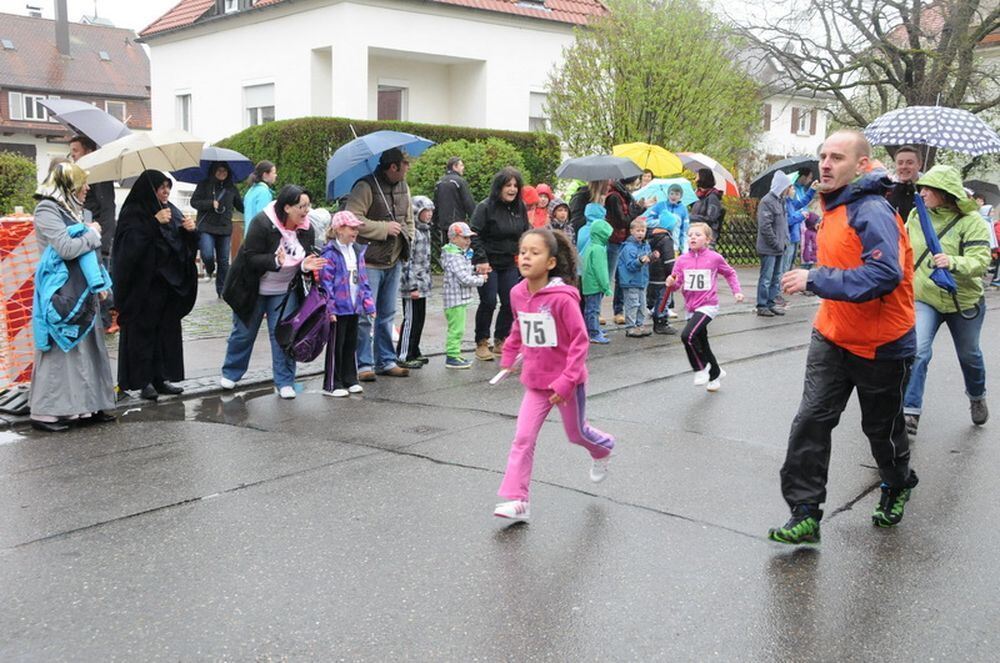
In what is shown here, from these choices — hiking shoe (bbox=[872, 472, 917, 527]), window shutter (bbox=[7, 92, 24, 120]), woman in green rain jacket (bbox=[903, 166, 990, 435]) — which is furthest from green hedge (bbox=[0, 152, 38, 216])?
window shutter (bbox=[7, 92, 24, 120])

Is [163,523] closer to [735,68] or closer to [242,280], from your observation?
[242,280]

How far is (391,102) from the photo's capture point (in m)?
24.6

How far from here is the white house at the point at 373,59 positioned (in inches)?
880

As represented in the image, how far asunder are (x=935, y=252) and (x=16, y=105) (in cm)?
5273

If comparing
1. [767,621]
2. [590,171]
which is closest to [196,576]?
[767,621]

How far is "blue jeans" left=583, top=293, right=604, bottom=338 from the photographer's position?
36.3 ft

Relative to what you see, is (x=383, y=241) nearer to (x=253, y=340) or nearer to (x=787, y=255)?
(x=253, y=340)

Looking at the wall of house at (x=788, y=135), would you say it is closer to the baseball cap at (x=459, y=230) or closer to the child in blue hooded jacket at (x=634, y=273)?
the child in blue hooded jacket at (x=634, y=273)

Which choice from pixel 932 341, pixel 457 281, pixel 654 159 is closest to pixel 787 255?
pixel 654 159

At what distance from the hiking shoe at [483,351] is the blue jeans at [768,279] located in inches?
208

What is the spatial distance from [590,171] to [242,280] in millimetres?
4642

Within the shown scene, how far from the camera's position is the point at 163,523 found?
4988mm

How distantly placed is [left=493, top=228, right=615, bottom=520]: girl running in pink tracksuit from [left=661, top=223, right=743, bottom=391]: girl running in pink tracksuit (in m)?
3.39

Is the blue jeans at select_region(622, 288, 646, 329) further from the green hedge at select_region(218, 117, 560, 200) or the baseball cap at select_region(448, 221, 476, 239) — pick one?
the green hedge at select_region(218, 117, 560, 200)
